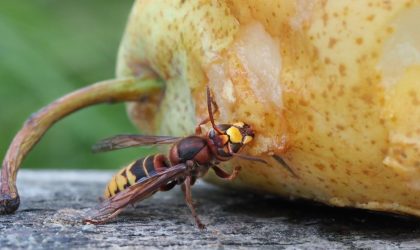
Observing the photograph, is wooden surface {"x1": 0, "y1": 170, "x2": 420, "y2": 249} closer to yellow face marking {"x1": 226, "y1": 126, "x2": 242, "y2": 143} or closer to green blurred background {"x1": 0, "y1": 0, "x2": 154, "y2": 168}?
yellow face marking {"x1": 226, "y1": 126, "x2": 242, "y2": 143}

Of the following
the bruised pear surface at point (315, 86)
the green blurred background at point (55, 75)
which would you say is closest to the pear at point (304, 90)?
the bruised pear surface at point (315, 86)

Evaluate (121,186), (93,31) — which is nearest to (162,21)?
(121,186)

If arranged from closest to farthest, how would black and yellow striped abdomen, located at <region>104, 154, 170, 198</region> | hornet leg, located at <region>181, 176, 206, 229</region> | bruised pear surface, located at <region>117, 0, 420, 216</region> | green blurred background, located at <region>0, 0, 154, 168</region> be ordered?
bruised pear surface, located at <region>117, 0, 420, 216</region>, hornet leg, located at <region>181, 176, 206, 229</region>, black and yellow striped abdomen, located at <region>104, 154, 170, 198</region>, green blurred background, located at <region>0, 0, 154, 168</region>

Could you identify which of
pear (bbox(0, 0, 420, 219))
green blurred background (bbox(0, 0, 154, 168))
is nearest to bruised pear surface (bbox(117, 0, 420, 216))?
pear (bbox(0, 0, 420, 219))

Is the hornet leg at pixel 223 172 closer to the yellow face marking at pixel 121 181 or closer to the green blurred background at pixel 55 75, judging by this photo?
the yellow face marking at pixel 121 181

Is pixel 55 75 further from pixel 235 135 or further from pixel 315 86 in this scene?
pixel 315 86
